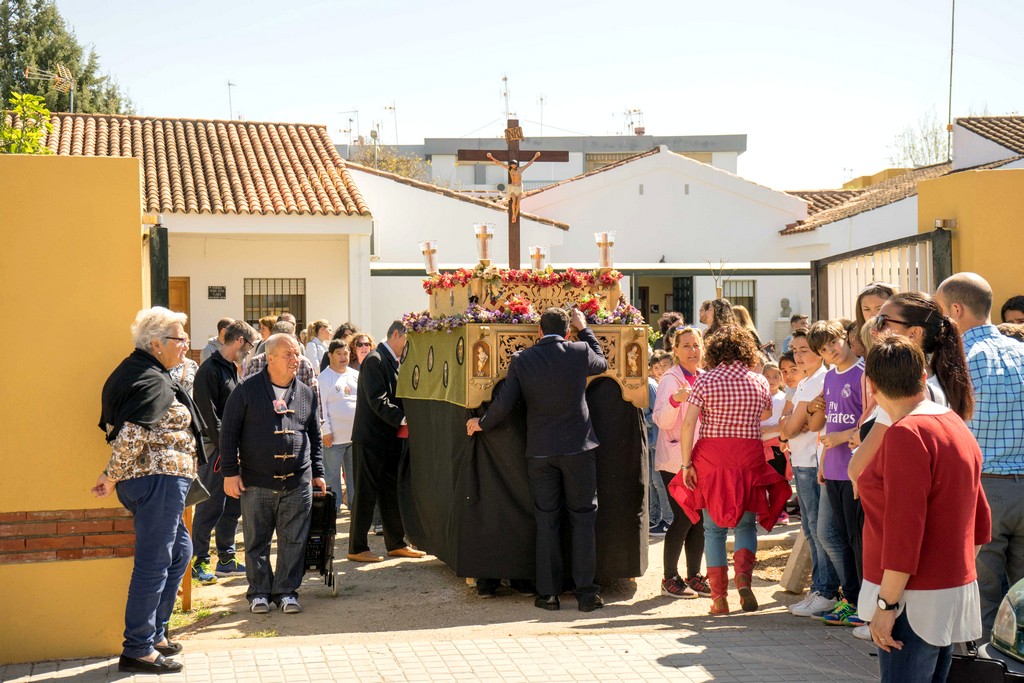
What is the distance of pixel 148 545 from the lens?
589 centimetres

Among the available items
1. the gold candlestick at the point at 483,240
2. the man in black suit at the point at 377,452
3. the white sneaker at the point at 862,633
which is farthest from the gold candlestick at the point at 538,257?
the white sneaker at the point at 862,633

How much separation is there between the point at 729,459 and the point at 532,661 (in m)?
2.11

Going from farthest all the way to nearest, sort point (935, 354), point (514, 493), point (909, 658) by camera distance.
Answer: point (514, 493) → point (935, 354) → point (909, 658)

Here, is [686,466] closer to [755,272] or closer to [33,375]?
[33,375]

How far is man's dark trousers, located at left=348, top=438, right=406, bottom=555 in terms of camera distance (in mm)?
9625

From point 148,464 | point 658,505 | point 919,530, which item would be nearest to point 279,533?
point 148,464

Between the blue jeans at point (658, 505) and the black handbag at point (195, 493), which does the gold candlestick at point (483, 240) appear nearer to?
the black handbag at point (195, 493)

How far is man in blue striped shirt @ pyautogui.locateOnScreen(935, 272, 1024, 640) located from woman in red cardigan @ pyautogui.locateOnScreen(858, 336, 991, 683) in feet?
5.09

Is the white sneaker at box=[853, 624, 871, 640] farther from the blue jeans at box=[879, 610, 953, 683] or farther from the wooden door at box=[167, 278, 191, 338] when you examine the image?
the wooden door at box=[167, 278, 191, 338]

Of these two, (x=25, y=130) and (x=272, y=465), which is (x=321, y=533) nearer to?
(x=272, y=465)

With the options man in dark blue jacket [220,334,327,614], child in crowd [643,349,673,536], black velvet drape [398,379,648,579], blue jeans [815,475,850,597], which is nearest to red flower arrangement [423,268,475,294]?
black velvet drape [398,379,648,579]

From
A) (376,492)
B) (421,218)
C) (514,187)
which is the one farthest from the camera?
(421,218)

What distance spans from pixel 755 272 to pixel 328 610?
607 inches

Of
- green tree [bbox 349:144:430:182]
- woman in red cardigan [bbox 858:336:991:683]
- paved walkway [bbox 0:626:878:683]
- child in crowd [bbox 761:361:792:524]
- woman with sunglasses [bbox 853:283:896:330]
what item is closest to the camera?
woman in red cardigan [bbox 858:336:991:683]
